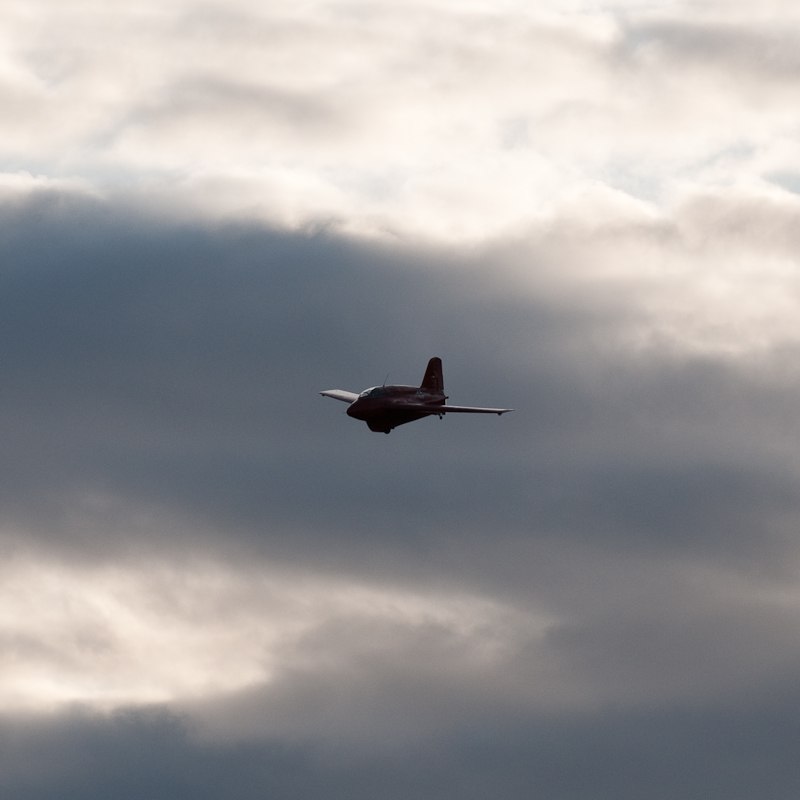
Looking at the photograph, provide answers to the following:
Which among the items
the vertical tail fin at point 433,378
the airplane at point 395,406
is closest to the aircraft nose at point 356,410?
the airplane at point 395,406

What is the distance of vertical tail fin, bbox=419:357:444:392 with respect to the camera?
634 ft

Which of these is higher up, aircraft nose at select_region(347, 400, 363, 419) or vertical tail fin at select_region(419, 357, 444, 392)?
vertical tail fin at select_region(419, 357, 444, 392)

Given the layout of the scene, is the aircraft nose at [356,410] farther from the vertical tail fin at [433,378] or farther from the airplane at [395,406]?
the vertical tail fin at [433,378]

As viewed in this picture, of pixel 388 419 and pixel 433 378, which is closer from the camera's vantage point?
pixel 388 419

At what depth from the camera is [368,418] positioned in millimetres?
189000

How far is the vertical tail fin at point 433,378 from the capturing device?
634ft

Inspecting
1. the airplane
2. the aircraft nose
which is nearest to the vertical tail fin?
the airplane

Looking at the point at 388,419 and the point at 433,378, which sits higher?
the point at 433,378

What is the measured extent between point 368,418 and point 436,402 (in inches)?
432

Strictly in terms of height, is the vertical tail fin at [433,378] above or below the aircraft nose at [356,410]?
above

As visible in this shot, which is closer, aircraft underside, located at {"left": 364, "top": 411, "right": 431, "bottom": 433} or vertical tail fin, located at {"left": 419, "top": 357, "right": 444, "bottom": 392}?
aircraft underside, located at {"left": 364, "top": 411, "right": 431, "bottom": 433}

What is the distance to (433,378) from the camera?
7628 inches

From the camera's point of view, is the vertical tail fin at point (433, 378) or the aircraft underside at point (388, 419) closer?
the aircraft underside at point (388, 419)

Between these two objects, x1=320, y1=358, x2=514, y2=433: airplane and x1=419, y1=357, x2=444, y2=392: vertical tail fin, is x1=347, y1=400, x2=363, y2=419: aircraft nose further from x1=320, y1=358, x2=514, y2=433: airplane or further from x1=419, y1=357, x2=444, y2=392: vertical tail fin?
x1=419, y1=357, x2=444, y2=392: vertical tail fin
